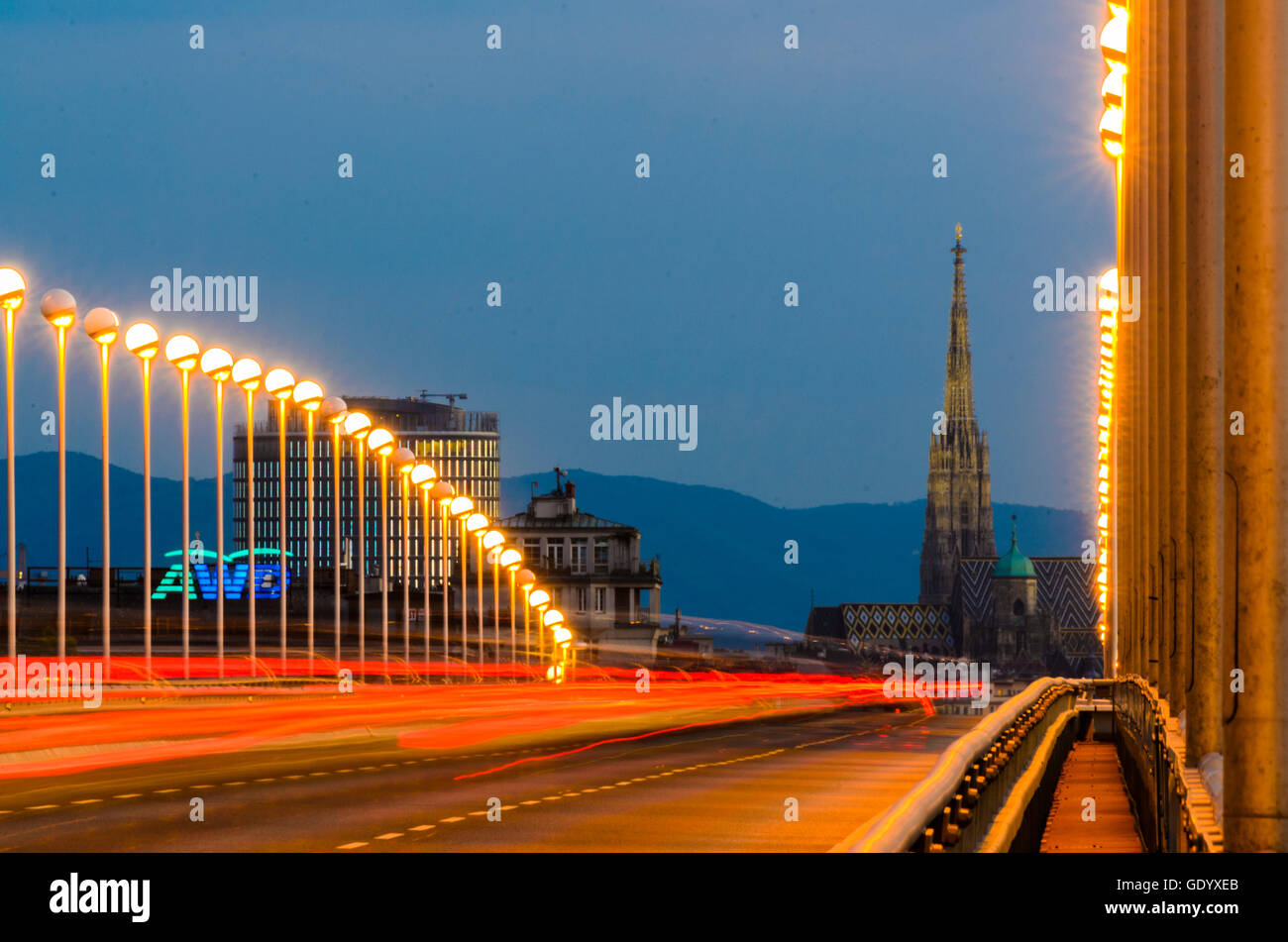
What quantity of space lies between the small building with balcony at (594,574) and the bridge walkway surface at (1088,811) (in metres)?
111

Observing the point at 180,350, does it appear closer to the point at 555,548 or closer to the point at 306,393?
the point at 306,393

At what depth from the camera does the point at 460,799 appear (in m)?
24.4

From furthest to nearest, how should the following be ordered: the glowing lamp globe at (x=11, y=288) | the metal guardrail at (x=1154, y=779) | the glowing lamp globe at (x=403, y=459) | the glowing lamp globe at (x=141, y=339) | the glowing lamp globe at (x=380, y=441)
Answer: the glowing lamp globe at (x=403, y=459)
the glowing lamp globe at (x=380, y=441)
the glowing lamp globe at (x=141, y=339)
the glowing lamp globe at (x=11, y=288)
the metal guardrail at (x=1154, y=779)

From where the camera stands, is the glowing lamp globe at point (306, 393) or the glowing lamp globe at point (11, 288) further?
the glowing lamp globe at point (306, 393)

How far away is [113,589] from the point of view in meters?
117

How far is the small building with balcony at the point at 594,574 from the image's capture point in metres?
167

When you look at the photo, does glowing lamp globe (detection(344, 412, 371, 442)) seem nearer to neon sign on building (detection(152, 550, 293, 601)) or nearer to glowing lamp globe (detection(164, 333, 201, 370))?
glowing lamp globe (detection(164, 333, 201, 370))

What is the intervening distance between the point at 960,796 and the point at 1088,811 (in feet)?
66.9

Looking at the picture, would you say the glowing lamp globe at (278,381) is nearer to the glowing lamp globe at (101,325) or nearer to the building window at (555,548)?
the glowing lamp globe at (101,325)

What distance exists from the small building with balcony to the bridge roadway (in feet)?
416

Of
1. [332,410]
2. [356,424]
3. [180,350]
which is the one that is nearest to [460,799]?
[180,350]

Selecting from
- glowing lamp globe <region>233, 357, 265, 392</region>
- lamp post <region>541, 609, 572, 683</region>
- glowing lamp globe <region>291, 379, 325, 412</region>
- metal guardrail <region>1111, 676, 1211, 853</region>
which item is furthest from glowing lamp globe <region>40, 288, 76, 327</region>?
lamp post <region>541, 609, 572, 683</region>

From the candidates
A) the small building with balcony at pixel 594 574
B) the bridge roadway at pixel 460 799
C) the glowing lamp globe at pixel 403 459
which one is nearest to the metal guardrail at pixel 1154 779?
the bridge roadway at pixel 460 799
